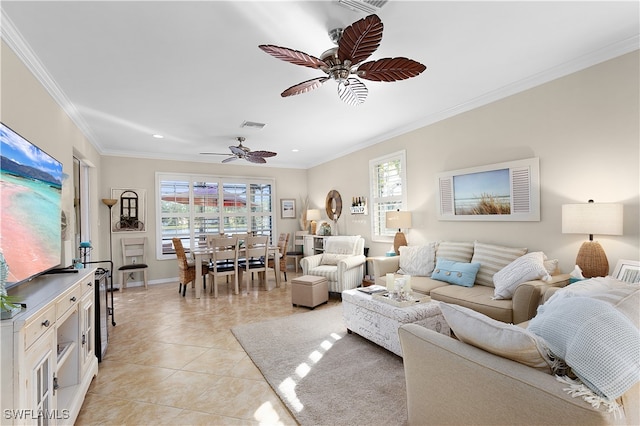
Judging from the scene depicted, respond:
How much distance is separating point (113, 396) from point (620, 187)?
4.55 m

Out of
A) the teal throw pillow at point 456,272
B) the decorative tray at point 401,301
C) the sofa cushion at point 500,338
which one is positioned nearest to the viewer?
the sofa cushion at point 500,338

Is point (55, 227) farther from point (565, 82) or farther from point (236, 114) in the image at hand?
point (565, 82)

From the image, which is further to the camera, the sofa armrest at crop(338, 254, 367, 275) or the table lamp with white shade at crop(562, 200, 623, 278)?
the sofa armrest at crop(338, 254, 367, 275)

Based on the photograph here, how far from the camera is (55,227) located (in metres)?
2.38

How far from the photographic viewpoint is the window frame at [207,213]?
6477 millimetres

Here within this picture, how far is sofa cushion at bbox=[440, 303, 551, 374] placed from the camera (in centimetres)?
122

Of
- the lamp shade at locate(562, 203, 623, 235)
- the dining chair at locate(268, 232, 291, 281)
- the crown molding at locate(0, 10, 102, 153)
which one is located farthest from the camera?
the dining chair at locate(268, 232, 291, 281)

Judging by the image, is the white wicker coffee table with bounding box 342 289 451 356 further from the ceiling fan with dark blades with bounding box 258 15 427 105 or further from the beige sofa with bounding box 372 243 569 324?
the ceiling fan with dark blades with bounding box 258 15 427 105

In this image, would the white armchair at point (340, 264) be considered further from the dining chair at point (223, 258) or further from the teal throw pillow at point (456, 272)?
the teal throw pillow at point (456, 272)

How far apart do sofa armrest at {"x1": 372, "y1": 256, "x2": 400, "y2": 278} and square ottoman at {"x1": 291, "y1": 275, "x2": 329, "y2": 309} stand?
2.59 feet

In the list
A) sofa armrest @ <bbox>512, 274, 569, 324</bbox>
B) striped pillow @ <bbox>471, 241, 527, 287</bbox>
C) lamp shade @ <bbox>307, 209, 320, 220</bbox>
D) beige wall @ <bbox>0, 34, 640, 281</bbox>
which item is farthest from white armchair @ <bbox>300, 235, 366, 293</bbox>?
sofa armrest @ <bbox>512, 274, 569, 324</bbox>

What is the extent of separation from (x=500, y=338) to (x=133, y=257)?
6693mm

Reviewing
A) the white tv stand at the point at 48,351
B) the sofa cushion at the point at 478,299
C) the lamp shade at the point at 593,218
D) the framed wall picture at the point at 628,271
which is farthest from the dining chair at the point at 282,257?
the framed wall picture at the point at 628,271

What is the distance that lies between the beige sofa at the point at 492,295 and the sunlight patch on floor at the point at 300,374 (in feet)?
3.91
